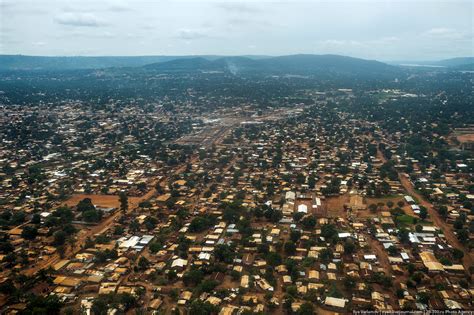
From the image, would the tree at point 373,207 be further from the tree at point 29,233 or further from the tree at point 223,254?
the tree at point 29,233

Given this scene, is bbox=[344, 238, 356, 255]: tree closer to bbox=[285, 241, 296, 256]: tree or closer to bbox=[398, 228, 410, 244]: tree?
bbox=[285, 241, 296, 256]: tree

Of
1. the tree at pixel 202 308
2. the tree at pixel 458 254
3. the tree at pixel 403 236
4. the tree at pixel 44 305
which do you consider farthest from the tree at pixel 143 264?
the tree at pixel 458 254

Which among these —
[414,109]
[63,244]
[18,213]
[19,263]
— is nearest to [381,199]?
[63,244]

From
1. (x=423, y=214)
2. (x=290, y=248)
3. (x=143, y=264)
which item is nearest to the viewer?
(x=143, y=264)

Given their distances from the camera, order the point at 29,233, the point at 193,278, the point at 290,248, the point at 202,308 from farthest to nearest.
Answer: the point at 29,233
the point at 290,248
the point at 193,278
the point at 202,308

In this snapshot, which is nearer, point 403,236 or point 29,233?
point 403,236

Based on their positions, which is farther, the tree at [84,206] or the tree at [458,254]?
the tree at [84,206]

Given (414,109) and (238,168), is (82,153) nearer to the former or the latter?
(238,168)

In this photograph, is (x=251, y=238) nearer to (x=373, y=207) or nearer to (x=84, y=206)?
(x=373, y=207)

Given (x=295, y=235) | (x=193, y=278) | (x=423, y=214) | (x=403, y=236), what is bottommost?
(x=193, y=278)

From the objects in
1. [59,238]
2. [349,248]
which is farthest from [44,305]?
[349,248]

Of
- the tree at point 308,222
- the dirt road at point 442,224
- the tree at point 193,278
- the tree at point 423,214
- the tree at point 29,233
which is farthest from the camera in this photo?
the tree at point 423,214
